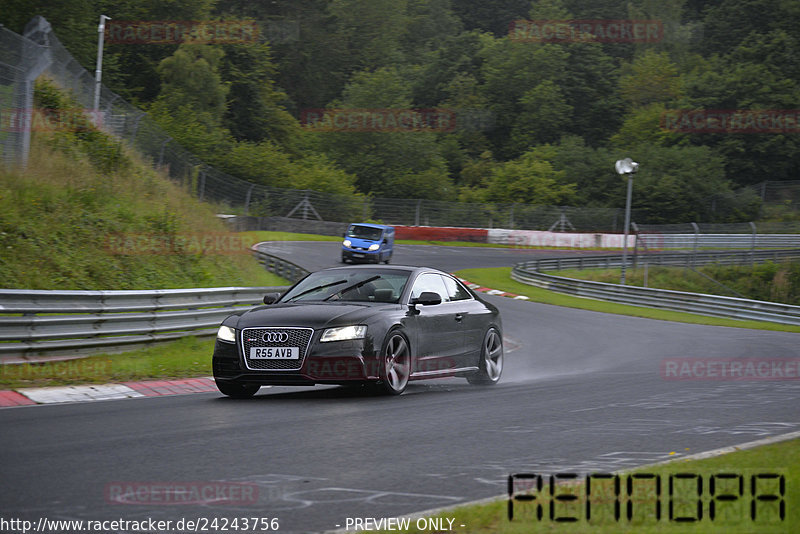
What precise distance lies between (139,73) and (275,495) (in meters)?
65.3

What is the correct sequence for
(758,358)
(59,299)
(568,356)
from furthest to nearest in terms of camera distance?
1. (568,356)
2. (758,358)
3. (59,299)

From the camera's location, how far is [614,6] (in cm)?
10169

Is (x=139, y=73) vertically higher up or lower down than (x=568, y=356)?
higher up

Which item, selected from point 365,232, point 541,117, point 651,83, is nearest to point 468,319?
point 365,232

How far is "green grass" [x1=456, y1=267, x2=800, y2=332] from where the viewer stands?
28.6 m

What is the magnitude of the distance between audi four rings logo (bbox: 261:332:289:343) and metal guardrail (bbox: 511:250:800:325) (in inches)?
903

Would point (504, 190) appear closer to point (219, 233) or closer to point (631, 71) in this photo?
point (631, 71)

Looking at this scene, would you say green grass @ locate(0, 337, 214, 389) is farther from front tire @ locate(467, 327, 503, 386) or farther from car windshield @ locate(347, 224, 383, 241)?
car windshield @ locate(347, 224, 383, 241)

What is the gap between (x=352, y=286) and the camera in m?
10.9

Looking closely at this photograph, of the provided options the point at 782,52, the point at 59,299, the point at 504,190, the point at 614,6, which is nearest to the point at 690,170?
the point at 504,190

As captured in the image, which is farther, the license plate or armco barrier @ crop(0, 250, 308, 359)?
armco barrier @ crop(0, 250, 308, 359)

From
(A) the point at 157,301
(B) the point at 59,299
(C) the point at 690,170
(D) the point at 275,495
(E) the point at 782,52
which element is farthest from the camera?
(E) the point at 782,52

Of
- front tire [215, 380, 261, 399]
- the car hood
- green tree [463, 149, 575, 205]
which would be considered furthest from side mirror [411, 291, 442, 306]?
green tree [463, 149, 575, 205]

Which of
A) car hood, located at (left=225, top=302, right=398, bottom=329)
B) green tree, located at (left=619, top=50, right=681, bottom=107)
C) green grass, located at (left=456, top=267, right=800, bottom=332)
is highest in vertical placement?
green tree, located at (left=619, top=50, right=681, bottom=107)
